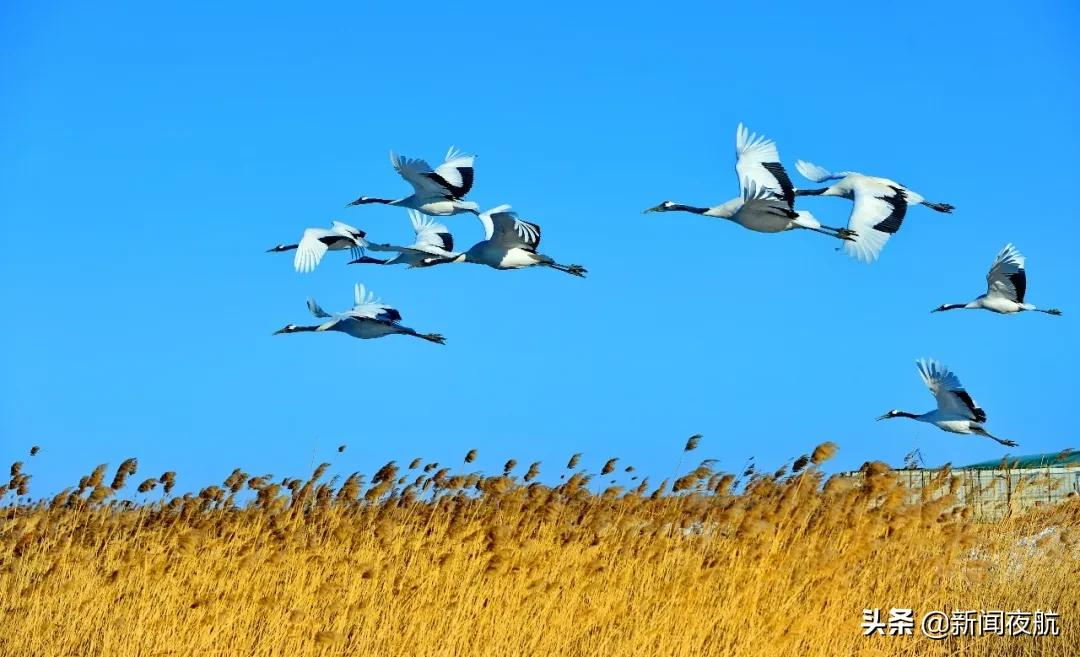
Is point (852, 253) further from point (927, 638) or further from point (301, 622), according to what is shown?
point (301, 622)

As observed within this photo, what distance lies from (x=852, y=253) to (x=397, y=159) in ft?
13.7

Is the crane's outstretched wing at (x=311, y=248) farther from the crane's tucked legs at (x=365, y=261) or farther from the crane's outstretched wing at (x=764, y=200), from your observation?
the crane's outstretched wing at (x=764, y=200)

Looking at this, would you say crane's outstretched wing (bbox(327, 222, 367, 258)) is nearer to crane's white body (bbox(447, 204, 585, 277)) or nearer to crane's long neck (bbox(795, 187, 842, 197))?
crane's white body (bbox(447, 204, 585, 277))

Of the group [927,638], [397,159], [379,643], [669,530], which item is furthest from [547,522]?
[397,159]

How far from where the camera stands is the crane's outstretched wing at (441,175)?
12539 millimetres

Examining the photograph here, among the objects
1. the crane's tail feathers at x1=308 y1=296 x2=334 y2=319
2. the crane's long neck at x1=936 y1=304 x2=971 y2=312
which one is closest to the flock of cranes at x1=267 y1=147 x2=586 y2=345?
the crane's tail feathers at x1=308 y1=296 x2=334 y2=319

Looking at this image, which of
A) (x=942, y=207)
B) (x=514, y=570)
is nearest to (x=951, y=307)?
(x=942, y=207)

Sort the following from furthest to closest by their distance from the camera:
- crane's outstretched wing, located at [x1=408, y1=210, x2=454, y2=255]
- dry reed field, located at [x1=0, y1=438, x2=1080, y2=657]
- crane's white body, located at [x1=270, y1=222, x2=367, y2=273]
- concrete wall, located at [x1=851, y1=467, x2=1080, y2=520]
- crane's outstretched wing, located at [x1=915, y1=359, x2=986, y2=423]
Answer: crane's outstretched wing, located at [x1=408, y1=210, x2=454, y2=255] < crane's white body, located at [x1=270, y1=222, x2=367, y2=273] < crane's outstretched wing, located at [x1=915, y1=359, x2=986, y2=423] < concrete wall, located at [x1=851, y1=467, x2=1080, y2=520] < dry reed field, located at [x1=0, y1=438, x2=1080, y2=657]

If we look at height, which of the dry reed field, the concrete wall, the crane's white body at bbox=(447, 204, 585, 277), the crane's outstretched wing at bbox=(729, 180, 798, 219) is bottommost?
the dry reed field

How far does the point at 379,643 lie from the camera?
20.9 ft

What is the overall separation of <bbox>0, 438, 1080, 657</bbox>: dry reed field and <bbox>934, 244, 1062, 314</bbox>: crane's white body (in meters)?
3.74

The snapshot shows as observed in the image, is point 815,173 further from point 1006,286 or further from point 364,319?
point 364,319

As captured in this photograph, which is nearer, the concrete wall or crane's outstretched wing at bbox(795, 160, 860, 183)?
the concrete wall

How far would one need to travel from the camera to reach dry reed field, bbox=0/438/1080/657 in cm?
639
